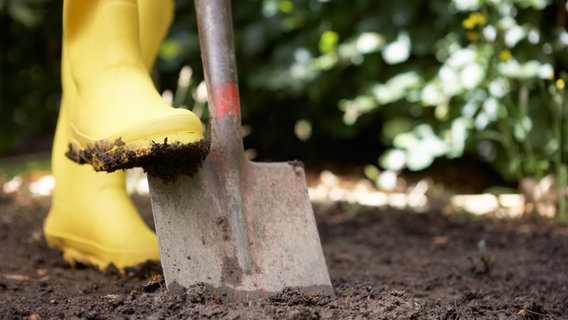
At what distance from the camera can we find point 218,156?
4.62 feet

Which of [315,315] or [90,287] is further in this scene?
[90,287]

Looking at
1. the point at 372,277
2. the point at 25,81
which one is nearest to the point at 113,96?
the point at 372,277

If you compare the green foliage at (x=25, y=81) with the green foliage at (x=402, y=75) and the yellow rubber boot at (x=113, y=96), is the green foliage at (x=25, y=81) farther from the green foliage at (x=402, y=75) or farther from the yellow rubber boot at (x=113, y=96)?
the yellow rubber boot at (x=113, y=96)

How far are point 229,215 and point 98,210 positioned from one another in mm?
450

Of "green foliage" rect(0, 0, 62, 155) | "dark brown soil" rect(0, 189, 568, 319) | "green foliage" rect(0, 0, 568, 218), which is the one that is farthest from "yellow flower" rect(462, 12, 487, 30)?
"green foliage" rect(0, 0, 62, 155)

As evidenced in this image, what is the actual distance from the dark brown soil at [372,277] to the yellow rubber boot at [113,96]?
0.92 ft

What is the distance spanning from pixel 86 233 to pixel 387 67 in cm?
181

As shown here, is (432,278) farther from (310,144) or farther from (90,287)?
(310,144)

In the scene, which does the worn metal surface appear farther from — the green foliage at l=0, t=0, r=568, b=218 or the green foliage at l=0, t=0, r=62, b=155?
the green foliage at l=0, t=0, r=62, b=155

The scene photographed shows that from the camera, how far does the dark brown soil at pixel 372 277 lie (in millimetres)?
1177

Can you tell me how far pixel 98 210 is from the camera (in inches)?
66.3

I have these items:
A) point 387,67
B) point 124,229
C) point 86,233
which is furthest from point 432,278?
point 387,67

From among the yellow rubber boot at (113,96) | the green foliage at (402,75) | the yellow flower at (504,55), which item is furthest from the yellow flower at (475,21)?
the yellow rubber boot at (113,96)

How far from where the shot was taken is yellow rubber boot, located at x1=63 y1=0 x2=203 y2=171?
129 cm
